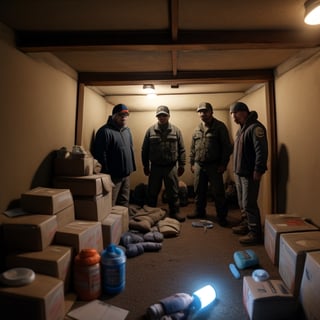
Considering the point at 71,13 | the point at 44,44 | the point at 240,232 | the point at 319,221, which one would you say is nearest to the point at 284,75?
the point at 319,221

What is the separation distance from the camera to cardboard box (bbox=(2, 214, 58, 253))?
5.22 feet

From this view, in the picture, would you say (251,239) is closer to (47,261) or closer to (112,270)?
(112,270)

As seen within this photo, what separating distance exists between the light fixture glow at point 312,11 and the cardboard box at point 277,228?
58.4 inches

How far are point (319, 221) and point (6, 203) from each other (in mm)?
2446

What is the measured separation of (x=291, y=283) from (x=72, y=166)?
1.97 meters

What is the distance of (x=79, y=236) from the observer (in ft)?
5.71

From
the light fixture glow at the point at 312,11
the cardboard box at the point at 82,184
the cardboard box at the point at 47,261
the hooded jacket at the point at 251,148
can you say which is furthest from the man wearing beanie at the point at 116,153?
the light fixture glow at the point at 312,11

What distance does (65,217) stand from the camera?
1938mm

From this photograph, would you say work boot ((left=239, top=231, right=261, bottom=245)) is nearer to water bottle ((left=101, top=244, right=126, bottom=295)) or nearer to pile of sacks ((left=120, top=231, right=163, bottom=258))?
pile of sacks ((left=120, top=231, right=163, bottom=258))

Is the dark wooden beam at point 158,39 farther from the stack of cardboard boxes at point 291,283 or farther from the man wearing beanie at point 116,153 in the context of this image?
the stack of cardboard boxes at point 291,283

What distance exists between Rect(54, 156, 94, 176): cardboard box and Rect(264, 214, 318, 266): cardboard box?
5.61ft

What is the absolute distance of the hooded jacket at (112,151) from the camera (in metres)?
3.03

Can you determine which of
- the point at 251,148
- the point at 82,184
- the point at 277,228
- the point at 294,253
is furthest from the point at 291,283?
the point at 82,184

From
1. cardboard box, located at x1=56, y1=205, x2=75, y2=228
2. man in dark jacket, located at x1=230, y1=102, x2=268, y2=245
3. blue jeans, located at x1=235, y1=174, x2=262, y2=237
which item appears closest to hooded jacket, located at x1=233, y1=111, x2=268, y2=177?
man in dark jacket, located at x1=230, y1=102, x2=268, y2=245
